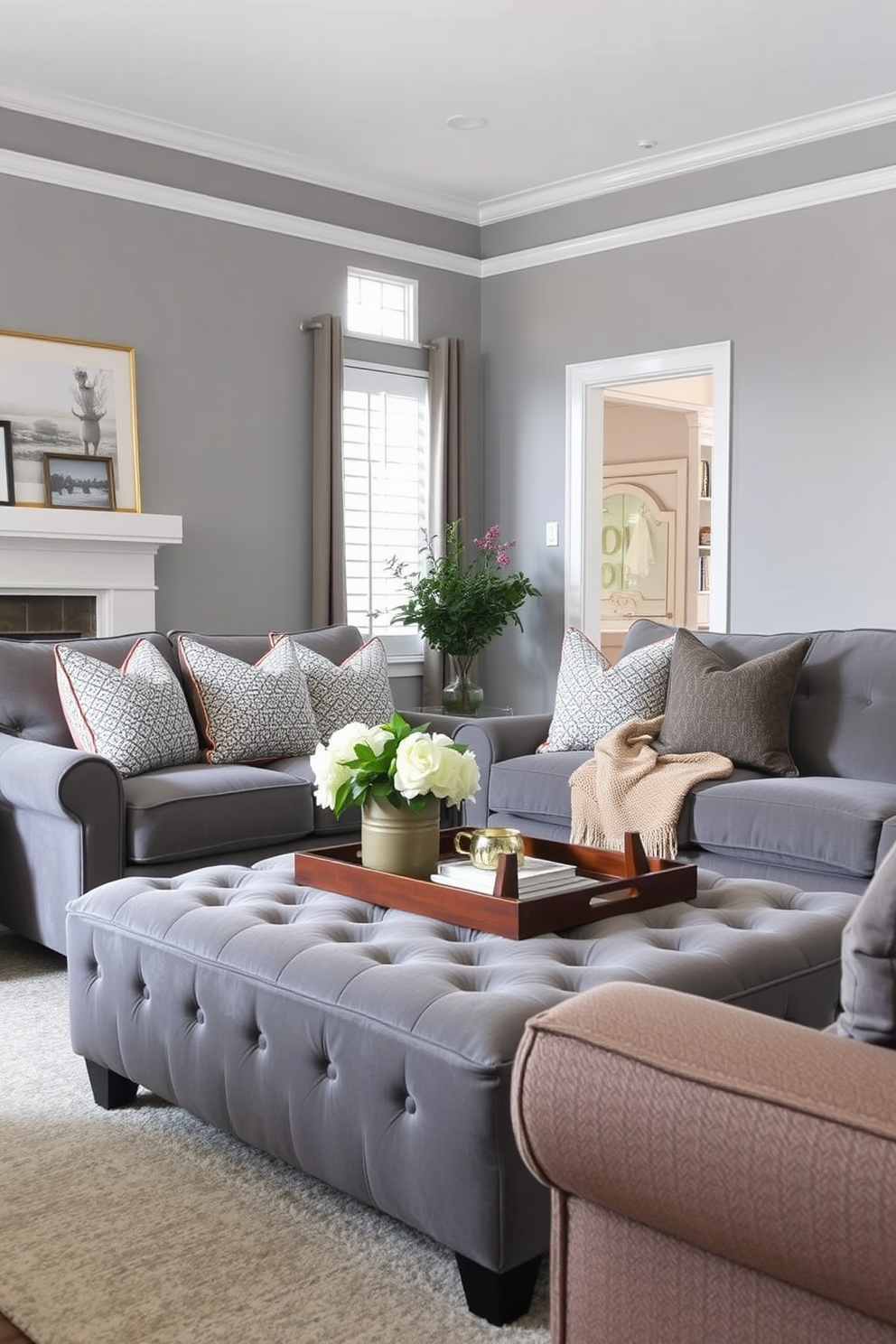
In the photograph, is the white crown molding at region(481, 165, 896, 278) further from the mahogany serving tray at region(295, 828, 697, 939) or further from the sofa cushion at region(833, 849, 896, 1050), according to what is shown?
the sofa cushion at region(833, 849, 896, 1050)

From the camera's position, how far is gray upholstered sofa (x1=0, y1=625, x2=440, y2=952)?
11.7 ft

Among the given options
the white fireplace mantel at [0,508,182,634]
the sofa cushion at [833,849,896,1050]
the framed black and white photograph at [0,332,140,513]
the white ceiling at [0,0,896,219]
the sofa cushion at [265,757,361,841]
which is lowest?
the sofa cushion at [265,757,361,841]

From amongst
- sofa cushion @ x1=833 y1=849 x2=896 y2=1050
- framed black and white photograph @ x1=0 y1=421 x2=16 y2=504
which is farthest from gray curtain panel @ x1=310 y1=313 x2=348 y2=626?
sofa cushion @ x1=833 y1=849 x2=896 y2=1050

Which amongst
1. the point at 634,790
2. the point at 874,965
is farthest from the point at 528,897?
the point at 634,790

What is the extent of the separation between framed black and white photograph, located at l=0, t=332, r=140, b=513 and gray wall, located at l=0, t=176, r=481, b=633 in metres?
0.07

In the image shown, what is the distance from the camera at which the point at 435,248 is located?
6.67 metres

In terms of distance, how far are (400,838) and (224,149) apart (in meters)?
4.18

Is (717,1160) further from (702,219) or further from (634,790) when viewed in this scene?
(702,219)

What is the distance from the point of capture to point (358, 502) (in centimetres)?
643

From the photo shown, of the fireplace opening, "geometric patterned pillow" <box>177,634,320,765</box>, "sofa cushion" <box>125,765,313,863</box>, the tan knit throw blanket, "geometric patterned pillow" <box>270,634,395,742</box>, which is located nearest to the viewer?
"sofa cushion" <box>125,765,313,863</box>

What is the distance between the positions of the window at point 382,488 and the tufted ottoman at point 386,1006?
3784 mm

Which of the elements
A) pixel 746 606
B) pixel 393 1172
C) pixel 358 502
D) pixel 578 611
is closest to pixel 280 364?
pixel 358 502

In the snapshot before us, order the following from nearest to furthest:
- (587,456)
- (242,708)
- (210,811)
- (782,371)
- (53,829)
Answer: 1. (53,829)
2. (210,811)
3. (242,708)
4. (782,371)
5. (587,456)

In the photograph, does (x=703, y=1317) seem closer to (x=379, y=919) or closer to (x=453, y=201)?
(x=379, y=919)
